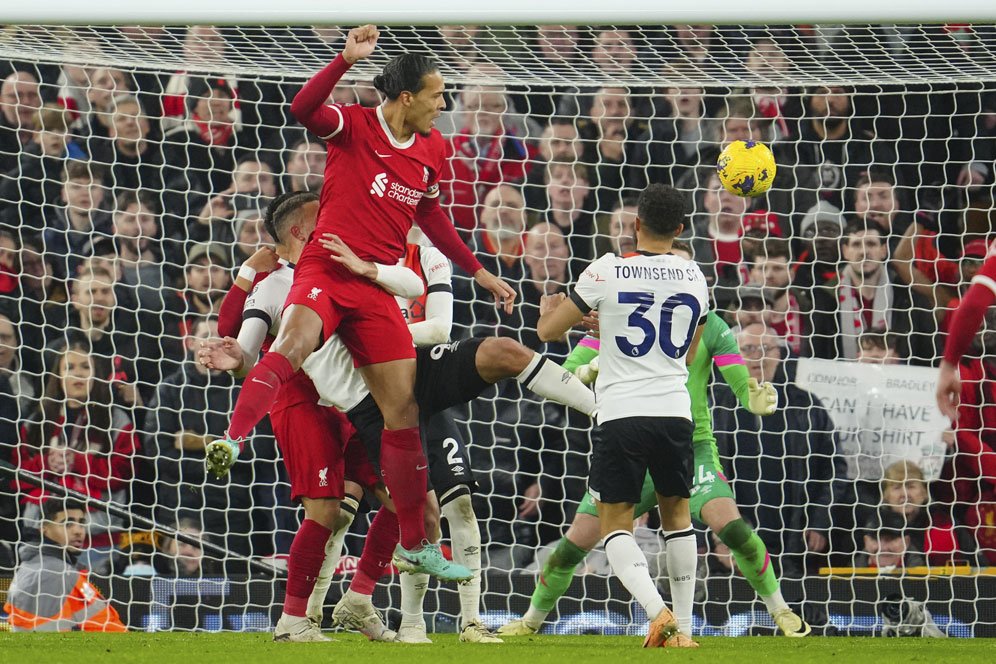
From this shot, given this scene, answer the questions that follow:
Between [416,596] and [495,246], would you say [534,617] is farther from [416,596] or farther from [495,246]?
[495,246]

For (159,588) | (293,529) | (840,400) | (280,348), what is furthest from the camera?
(293,529)

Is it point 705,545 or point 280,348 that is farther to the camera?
point 705,545

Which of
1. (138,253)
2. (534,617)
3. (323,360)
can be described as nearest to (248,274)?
(323,360)

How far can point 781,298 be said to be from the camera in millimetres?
8102

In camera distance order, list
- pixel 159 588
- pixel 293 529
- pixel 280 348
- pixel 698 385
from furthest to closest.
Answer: pixel 293 529 < pixel 159 588 < pixel 698 385 < pixel 280 348

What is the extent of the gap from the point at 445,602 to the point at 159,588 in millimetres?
1514

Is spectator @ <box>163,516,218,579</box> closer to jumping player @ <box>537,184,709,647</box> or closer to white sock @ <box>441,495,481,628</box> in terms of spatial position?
white sock @ <box>441,495,481,628</box>

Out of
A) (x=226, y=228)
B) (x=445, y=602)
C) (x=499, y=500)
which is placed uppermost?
(x=226, y=228)

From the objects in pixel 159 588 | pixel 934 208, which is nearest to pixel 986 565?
pixel 934 208

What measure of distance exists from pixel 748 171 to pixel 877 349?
2.46 m

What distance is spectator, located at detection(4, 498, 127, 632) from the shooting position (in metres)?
6.66

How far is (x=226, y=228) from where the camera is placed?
8.45 meters

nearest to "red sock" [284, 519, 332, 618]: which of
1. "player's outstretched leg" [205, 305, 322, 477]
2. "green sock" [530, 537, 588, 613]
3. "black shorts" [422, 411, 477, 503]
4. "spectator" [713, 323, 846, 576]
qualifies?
"black shorts" [422, 411, 477, 503]

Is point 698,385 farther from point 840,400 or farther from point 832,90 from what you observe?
point 832,90
